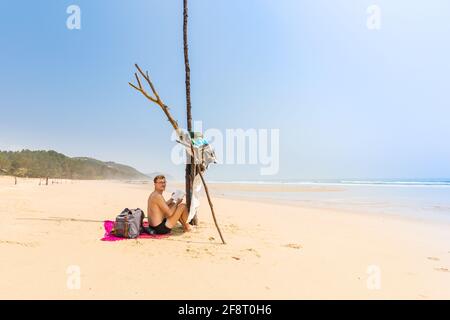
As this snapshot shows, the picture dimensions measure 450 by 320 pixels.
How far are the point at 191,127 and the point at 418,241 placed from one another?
606 cm

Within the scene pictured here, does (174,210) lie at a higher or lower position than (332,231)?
higher

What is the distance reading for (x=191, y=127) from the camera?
24.8ft

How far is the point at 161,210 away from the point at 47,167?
67826 millimetres

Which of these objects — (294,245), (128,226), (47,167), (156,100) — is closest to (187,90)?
(156,100)

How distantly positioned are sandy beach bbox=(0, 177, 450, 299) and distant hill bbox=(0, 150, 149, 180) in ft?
134

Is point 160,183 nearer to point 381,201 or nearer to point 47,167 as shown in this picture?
point 381,201

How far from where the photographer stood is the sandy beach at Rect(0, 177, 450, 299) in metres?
3.50

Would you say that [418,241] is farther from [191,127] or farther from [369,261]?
[191,127]

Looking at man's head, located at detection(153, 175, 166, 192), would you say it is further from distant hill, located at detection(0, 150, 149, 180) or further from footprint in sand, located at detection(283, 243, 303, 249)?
distant hill, located at detection(0, 150, 149, 180)

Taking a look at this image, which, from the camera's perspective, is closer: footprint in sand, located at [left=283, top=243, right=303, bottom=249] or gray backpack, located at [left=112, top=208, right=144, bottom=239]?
footprint in sand, located at [left=283, top=243, right=303, bottom=249]

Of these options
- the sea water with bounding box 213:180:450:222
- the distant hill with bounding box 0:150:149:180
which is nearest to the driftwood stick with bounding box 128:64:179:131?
the sea water with bounding box 213:180:450:222

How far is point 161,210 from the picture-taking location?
638cm

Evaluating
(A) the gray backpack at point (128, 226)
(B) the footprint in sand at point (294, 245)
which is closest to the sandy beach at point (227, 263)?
(B) the footprint in sand at point (294, 245)
